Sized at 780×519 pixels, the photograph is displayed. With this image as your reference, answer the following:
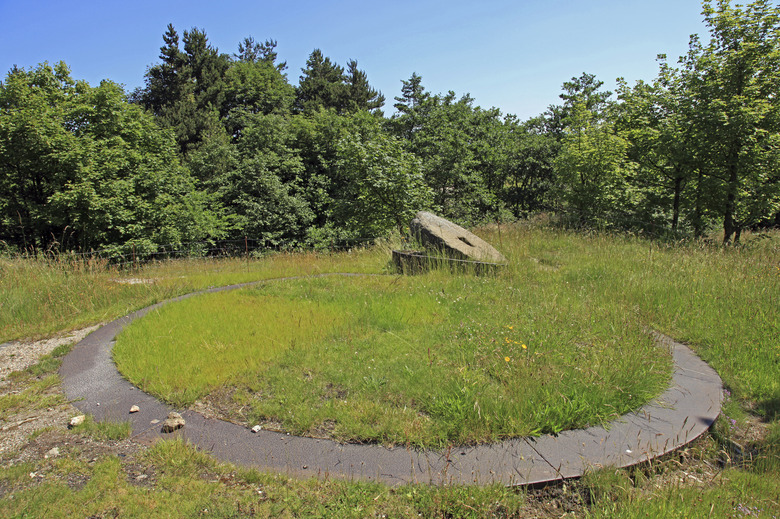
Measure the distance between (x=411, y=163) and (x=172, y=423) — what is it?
1348 cm

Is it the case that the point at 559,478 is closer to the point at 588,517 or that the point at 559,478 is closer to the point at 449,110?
the point at 588,517

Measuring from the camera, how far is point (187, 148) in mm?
32656

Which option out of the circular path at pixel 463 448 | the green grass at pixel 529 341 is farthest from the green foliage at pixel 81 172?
the circular path at pixel 463 448

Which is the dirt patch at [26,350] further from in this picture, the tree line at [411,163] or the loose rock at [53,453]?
the tree line at [411,163]

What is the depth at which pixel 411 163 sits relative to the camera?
1567cm

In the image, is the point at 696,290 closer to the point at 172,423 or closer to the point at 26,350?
the point at 172,423

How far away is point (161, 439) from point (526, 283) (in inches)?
225

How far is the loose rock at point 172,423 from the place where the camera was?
3.36 meters

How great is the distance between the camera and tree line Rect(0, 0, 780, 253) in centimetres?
1074

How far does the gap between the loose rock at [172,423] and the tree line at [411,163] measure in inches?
437

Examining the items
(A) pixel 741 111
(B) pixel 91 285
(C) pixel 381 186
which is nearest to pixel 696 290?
(A) pixel 741 111

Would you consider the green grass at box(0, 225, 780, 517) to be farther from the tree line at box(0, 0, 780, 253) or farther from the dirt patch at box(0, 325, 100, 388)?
the tree line at box(0, 0, 780, 253)

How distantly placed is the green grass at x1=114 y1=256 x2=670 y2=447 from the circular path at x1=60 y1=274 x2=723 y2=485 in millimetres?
119

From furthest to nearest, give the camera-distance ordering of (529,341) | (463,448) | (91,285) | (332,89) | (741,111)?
(332,89) → (741,111) → (91,285) → (529,341) → (463,448)
